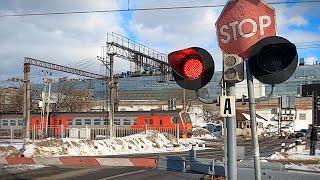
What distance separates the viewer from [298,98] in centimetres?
10438

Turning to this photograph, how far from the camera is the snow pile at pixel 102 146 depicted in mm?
29078

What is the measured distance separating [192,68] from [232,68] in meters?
0.45

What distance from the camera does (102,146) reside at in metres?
33.3

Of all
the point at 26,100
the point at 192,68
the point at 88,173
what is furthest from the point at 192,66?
the point at 26,100

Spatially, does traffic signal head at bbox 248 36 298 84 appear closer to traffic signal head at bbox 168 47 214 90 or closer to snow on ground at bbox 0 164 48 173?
traffic signal head at bbox 168 47 214 90

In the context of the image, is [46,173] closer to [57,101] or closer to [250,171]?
[250,171]

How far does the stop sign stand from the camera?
4469mm

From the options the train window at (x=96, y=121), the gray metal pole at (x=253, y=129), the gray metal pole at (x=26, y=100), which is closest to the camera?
the gray metal pole at (x=253, y=129)

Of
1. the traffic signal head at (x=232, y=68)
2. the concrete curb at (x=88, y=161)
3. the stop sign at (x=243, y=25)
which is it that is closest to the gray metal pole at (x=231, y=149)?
the traffic signal head at (x=232, y=68)

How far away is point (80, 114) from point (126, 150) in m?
18.0

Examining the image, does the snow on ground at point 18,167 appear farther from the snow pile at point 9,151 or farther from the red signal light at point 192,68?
the red signal light at point 192,68

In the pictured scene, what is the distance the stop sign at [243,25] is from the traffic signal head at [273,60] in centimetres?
9

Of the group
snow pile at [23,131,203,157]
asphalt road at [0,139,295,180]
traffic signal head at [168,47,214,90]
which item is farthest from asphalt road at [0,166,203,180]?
traffic signal head at [168,47,214,90]

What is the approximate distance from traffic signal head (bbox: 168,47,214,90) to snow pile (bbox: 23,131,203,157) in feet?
77.2
